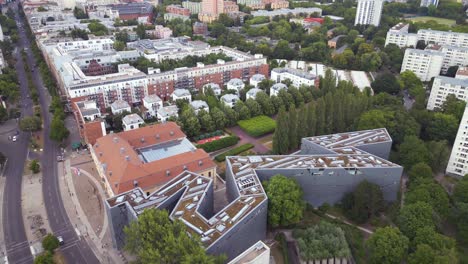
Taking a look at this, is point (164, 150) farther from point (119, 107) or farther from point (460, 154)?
point (460, 154)

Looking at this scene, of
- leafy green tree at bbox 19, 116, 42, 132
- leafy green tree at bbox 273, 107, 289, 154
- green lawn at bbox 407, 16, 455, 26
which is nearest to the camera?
leafy green tree at bbox 273, 107, 289, 154

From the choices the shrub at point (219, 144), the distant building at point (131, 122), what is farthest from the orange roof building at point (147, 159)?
the distant building at point (131, 122)

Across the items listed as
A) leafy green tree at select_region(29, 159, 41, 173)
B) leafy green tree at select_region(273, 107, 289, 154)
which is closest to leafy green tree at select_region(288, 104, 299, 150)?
leafy green tree at select_region(273, 107, 289, 154)

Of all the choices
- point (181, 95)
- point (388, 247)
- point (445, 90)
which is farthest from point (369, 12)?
point (388, 247)

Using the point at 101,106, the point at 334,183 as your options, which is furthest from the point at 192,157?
the point at 101,106

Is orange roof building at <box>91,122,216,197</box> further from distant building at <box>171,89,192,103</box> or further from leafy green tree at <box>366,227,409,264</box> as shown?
leafy green tree at <box>366,227,409,264</box>
